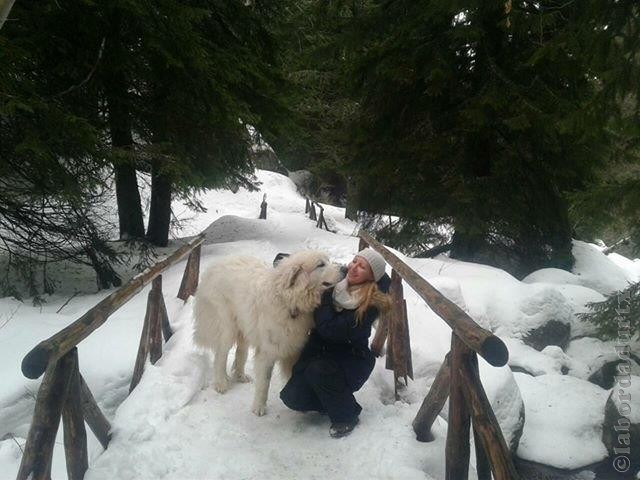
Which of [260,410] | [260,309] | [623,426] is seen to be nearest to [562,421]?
[623,426]

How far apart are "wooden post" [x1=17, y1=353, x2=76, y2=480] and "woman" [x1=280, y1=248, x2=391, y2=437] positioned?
5.40 ft

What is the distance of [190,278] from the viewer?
702cm

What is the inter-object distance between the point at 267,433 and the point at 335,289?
1.21 metres

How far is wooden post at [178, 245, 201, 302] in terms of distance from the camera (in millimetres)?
6941

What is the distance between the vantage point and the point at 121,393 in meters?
4.51

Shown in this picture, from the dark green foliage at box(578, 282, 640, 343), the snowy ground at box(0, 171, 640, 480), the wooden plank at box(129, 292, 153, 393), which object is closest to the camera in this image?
the snowy ground at box(0, 171, 640, 480)

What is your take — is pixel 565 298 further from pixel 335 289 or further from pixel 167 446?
pixel 167 446

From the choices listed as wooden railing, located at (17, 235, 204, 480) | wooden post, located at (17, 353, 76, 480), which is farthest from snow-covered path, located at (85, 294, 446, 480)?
wooden post, located at (17, 353, 76, 480)

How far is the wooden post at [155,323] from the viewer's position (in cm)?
487

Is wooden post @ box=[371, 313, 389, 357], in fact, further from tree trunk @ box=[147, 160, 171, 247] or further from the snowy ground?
tree trunk @ box=[147, 160, 171, 247]

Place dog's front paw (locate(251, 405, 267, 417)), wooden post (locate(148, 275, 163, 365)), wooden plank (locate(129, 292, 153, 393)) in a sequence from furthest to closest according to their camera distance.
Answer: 1. wooden post (locate(148, 275, 163, 365))
2. wooden plank (locate(129, 292, 153, 393))
3. dog's front paw (locate(251, 405, 267, 417))

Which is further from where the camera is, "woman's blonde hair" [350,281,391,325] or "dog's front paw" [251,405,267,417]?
"dog's front paw" [251,405,267,417]

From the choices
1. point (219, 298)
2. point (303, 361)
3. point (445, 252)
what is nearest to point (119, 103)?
point (219, 298)

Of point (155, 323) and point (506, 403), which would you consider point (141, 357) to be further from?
point (506, 403)
